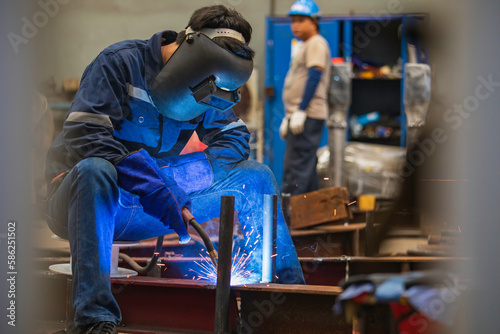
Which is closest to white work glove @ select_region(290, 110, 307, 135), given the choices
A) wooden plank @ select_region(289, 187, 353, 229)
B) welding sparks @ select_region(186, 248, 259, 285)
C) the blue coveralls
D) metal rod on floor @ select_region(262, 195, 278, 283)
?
wooden plank @ select_region(289, 187, 353, 229)

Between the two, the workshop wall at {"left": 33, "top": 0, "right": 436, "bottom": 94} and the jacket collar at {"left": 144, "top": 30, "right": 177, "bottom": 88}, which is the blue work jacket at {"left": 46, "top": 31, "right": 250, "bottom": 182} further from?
the workshop wall at {"left": 33, "top": 0, "right": 436, "bottom": 94}

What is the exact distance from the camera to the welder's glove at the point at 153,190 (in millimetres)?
2053

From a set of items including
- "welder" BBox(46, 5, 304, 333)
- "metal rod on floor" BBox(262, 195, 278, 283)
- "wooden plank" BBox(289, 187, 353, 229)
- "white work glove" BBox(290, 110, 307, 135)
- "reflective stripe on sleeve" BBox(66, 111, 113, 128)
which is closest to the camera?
"welder" BBox(46, 5, 304, 333)

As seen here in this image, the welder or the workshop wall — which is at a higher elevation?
the workshop wall

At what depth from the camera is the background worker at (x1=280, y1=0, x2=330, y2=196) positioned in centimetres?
495

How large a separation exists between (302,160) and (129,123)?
8.80ft

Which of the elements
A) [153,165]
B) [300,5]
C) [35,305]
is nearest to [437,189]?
[35,305]

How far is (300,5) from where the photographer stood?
5352 mm

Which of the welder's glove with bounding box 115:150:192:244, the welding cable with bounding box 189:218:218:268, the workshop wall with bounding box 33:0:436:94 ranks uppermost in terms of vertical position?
the workshop wall with bounding box 33:0:436:94

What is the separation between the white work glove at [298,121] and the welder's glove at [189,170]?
2400mm

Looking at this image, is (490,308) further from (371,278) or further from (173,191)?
(173,191)

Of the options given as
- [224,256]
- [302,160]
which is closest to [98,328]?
[224,256]

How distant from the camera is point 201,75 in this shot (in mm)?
2293

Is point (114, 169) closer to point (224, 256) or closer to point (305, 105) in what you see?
point (224, 256)
